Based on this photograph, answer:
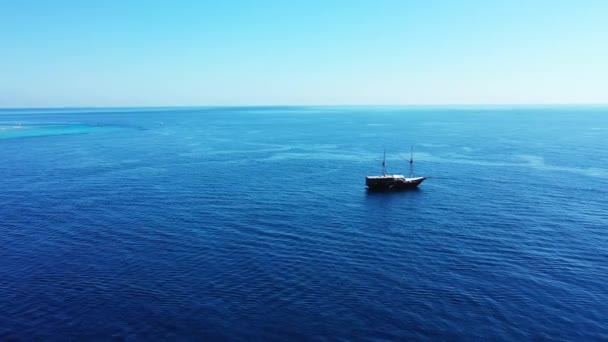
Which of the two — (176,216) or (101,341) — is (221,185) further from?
(101,341)

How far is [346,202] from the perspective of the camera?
10200 cm

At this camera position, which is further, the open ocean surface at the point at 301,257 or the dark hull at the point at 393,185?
the dark hull at the point at 393,185

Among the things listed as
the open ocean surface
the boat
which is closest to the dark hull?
the boat

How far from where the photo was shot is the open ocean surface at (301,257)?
164ft

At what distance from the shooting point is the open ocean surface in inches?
1969

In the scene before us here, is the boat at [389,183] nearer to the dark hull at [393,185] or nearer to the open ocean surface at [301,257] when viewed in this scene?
the dark hull at [393,185]

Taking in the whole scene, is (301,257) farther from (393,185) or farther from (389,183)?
(393,185)

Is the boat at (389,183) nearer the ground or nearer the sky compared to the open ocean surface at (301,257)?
nearer the sky

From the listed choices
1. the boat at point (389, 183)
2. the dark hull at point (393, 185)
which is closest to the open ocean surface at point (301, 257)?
the boat at point (389, 183)

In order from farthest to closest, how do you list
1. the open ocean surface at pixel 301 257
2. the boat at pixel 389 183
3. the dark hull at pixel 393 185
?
1. the dark hull at pixel 393 185
2. the boat at pixel 389 183
3. the open ocean surface at pixel 301 257

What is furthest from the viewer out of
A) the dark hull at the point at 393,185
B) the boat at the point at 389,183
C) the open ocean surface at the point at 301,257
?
the dark hull at the point at 393,185

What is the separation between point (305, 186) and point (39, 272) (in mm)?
68640

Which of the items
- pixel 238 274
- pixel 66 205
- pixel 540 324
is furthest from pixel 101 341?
pixel 66 205

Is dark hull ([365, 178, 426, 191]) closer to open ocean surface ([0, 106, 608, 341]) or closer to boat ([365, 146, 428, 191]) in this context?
boat ([365, 146, 428, 191])
